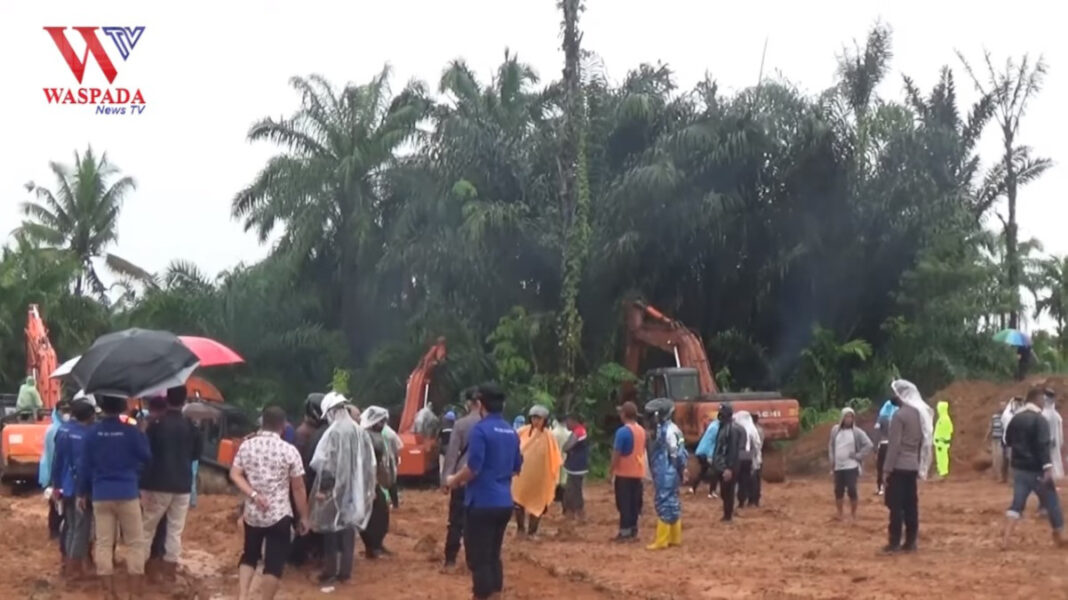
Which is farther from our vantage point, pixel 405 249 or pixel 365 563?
pixel 405 249

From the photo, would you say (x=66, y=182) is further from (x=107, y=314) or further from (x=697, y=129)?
(x=697, y=129)

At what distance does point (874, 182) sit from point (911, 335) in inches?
152

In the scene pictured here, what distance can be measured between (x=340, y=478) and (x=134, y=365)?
188 cm

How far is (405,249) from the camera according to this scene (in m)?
35.7

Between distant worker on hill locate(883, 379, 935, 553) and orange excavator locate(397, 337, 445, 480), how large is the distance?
430 inches

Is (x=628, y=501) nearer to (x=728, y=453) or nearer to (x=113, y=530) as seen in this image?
(x=728, y=453)

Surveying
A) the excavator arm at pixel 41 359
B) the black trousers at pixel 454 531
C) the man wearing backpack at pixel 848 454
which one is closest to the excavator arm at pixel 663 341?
the man wearing backpack at pixel 848 454

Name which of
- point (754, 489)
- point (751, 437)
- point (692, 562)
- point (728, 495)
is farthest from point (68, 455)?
point (754, 489)

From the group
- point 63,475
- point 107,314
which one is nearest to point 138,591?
point 63,475

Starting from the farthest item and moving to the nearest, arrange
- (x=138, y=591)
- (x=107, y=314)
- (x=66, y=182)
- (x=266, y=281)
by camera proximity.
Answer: (x=66, y=182) → (x=107, y=314) → (x=266, y=281) → (x=138, y=591)

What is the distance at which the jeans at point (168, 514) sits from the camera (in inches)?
457

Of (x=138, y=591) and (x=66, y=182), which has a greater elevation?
(x=66, y=182)

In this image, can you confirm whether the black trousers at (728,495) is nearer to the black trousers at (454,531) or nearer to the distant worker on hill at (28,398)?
the black trousers at (454,531)

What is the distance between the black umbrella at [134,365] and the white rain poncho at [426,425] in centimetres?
1414
